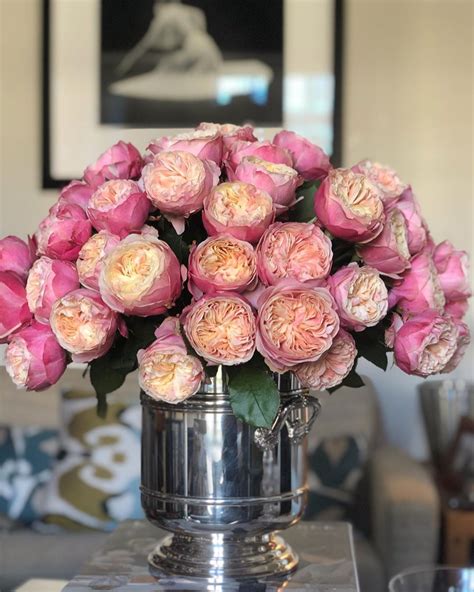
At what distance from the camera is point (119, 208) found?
82 cm

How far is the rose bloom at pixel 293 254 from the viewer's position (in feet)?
2.56

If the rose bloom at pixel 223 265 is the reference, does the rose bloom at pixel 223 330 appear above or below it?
below

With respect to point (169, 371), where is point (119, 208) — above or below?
above

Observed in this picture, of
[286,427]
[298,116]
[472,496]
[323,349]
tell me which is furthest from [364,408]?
[323,349]

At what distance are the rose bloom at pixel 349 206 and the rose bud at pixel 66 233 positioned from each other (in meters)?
0.23

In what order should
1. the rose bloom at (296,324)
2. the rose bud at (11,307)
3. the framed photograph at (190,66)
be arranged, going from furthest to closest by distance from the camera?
the framed photograph at (190,66) → the rose bud at (11,307) → the rose bloom at (296,324)

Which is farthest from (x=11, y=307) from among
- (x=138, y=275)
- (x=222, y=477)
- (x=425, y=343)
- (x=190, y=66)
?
(x=190, y=66)

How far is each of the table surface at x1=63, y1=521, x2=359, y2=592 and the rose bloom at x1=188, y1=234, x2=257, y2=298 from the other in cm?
33

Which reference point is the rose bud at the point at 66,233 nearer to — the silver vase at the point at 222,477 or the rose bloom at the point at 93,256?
the rose bloom at the point at 93,256

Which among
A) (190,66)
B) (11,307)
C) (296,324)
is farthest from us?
(190,66)

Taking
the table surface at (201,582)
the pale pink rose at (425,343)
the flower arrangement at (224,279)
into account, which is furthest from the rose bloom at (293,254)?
the table surface at (201,582)

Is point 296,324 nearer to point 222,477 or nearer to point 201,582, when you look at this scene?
point 222,477

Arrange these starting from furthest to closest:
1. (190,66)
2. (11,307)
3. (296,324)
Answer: (190,66) < (11,307) < (296,324)

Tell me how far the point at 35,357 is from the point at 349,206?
0.33 m
